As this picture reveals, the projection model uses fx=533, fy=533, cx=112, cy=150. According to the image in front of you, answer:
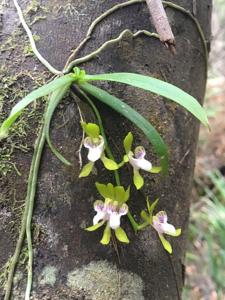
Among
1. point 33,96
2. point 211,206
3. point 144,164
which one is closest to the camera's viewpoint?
point 33,96

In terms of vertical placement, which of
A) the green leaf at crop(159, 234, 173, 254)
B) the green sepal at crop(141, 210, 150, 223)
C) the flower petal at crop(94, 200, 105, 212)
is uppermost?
the flower petal at crop(94, 200, 105, 212)

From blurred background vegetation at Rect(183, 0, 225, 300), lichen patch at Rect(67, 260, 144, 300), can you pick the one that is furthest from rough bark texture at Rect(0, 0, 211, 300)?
blurred background vegetation at Rect(183, 0, 225, 300)

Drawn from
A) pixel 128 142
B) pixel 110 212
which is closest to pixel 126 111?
pixel 128 142

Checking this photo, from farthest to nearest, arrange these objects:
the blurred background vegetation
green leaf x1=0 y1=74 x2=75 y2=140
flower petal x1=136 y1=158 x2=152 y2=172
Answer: the blurred background vegetation → flower petal x1=136 y1=158 x2=152 y2=172 → green leaf x1=0 y1=74 x2=75 y2=140

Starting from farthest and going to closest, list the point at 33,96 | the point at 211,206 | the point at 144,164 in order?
the point at 211,206 < the point at 144,164 < the point at 33,96

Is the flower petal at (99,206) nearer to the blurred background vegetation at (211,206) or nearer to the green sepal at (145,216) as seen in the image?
the green sepal at (145,216)

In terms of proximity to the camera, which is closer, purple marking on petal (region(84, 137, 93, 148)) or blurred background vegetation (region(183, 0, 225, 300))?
purple marking on petal (region(84, 137, 93, 148))

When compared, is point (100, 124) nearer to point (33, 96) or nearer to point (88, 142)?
point (88, 142)

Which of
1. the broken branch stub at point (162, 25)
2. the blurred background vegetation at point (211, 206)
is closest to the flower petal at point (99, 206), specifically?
the broken branch stub at point (162, 25)

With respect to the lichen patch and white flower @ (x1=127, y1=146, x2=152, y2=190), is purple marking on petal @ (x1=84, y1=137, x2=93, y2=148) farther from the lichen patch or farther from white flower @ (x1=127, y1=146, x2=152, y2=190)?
the lichen patch
